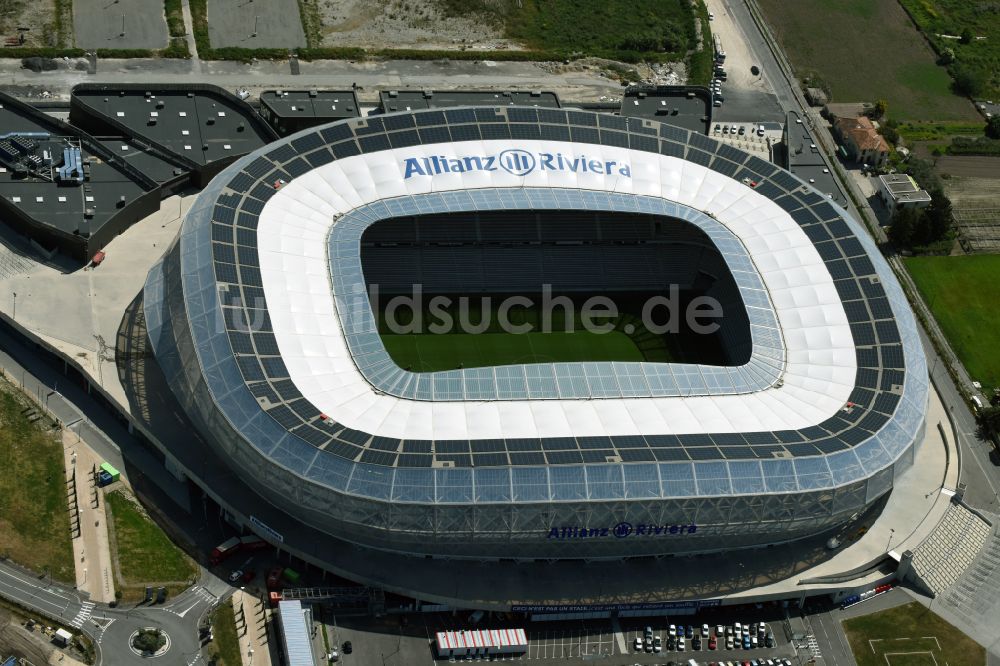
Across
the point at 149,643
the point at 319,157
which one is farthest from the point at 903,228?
the point at 149,643

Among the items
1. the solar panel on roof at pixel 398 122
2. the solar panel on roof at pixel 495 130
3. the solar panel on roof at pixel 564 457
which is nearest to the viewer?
the solar panel on roof at pixel 564 457

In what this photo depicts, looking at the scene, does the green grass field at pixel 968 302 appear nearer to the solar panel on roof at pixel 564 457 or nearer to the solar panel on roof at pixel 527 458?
the solar panel on roof at pixel 564 457

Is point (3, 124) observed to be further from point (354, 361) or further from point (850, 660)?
Result: point (850, 660)

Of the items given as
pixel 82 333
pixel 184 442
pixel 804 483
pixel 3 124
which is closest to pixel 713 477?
pixel 804 483

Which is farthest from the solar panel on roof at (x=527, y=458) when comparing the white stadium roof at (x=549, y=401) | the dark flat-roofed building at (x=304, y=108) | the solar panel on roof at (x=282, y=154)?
the dark flat-roofed building at (x=304, y=108)

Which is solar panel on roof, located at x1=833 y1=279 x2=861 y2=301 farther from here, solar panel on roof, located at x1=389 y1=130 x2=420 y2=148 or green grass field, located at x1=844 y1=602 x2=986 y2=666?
solar panel on roof, located at x1=389 y1=130 x2=420 y2=148

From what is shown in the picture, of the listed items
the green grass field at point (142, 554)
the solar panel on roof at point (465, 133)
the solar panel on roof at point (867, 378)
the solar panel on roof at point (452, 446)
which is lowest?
the green grass field at point (142, 554)

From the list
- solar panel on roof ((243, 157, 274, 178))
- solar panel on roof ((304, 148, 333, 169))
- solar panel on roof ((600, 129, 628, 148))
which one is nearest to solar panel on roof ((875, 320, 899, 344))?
solar panel on roof ((600, 129, 628, 148))
